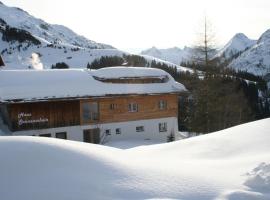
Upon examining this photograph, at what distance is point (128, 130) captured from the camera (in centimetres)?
3241

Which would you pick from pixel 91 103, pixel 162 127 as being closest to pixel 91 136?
pixel 91 103

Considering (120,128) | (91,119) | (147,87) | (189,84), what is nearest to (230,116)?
(189,84)

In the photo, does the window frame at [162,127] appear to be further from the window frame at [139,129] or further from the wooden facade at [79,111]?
the window frame at [139,129]

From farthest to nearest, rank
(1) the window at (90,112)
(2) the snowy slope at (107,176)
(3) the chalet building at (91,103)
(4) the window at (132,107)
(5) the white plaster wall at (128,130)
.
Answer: (4) the window at (132,107) → (1) the window at (90,112) → (5) the white plaster wall at (128,130) → (3) the chalet building at (91,103) → (2) the snowy slope at (107,176)

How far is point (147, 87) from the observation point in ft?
111

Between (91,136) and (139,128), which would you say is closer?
(91,136)

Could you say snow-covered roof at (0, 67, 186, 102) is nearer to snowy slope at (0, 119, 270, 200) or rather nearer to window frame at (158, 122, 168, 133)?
window frame at (158, 122, 168, 133)

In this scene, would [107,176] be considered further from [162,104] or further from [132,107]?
[162,104]

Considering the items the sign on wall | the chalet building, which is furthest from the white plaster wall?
the sign on wall

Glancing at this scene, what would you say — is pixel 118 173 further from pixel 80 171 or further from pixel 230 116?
pixel 230 116

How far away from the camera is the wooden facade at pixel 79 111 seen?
2855 centimetres

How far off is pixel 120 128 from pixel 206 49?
374 inches

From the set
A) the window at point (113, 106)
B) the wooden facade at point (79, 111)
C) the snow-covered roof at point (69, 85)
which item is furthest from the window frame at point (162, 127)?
the window at point (113, 106)

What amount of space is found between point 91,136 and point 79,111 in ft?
7.32
